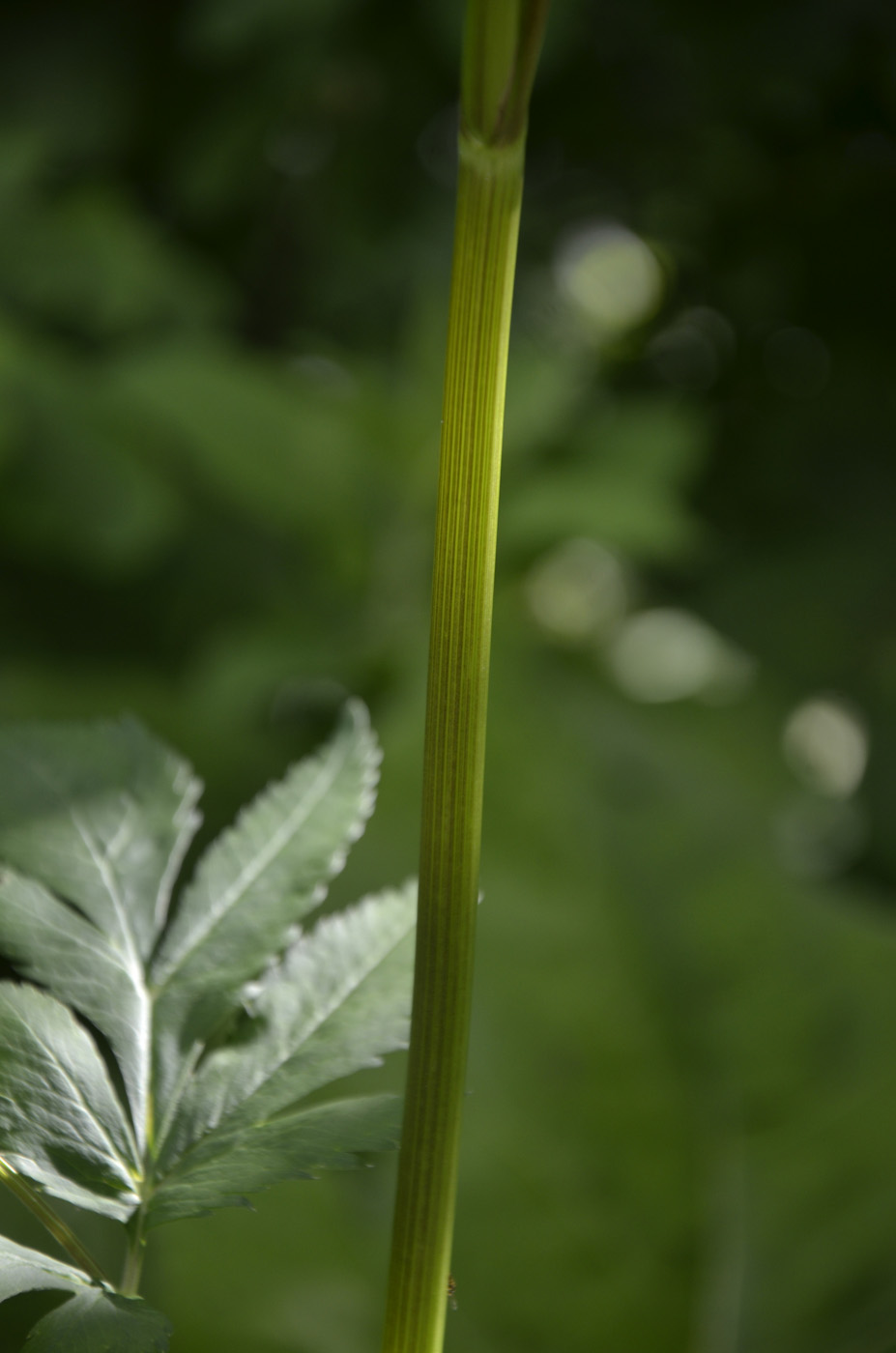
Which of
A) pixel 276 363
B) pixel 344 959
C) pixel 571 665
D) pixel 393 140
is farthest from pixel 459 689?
pixel 393 140

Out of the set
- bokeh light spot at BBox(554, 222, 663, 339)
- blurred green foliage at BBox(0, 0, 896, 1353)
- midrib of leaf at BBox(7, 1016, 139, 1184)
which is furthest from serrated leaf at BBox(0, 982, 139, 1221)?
bokeh light spot at BBox(554, 222, 663, 339)

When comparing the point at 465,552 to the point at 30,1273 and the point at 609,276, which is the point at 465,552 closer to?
the point at 30,1273

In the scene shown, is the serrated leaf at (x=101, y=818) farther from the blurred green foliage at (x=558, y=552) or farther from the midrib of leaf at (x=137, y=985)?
the blurred green foliage at (x=558, y=552)

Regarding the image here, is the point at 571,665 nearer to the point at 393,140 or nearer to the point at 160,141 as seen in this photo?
the point at 393,140

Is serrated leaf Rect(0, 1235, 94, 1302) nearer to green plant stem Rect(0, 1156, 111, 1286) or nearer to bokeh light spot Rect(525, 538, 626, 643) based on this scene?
green plant stem Rect(0, 1156, 111, 1286)

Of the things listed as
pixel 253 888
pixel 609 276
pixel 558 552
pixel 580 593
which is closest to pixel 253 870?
pixel 253 888

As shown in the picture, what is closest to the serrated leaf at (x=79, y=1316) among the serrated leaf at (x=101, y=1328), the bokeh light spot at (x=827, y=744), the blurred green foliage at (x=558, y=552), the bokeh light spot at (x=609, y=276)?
the serrated leaf at (x=101, y=1328)
